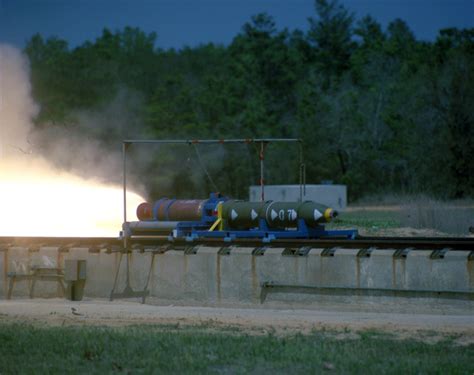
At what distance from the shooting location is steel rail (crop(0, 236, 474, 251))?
749 inches

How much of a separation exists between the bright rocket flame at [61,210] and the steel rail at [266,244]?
4.44 metres

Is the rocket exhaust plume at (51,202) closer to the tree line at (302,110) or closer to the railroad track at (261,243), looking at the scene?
the railroad track at (261,243)

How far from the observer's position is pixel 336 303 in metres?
18.6

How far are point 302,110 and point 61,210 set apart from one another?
48134 millimetres

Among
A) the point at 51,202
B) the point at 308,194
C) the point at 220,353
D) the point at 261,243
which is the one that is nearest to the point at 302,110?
the point at 308,194

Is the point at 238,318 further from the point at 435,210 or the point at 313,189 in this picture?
the point at 313,189

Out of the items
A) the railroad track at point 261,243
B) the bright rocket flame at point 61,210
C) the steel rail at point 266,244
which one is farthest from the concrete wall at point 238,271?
the bright rocket flame at point 61,210

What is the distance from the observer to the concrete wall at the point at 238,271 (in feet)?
58.9

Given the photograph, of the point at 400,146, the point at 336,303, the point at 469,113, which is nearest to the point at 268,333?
the point at 336,303

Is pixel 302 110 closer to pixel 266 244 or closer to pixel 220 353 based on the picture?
pixel 266 244

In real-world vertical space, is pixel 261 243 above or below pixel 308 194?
below

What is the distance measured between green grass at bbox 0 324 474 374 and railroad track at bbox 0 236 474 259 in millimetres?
4682

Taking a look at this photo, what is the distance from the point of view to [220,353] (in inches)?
515

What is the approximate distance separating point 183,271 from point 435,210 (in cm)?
1563
